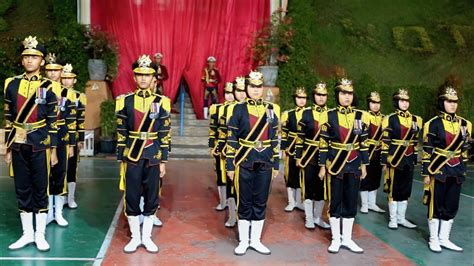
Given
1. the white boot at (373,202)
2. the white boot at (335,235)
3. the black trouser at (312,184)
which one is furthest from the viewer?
the white boot at (373,202)

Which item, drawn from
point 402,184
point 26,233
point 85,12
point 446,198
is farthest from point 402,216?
point 85,12

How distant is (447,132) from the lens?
20.7 feet

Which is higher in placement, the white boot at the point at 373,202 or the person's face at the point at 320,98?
the person's face at the point at 320,98

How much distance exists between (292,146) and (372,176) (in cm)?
130

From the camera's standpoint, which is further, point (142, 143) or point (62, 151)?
point (62, 151)

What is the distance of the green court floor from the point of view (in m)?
5.68

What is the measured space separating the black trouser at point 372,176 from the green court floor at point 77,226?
11.7ft

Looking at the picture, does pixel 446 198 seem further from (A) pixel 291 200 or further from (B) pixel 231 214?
(B) pixel 231 214

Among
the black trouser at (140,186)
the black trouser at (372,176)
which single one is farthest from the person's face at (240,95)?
the black trouser at (372,176)

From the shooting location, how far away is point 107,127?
12633 millimetres

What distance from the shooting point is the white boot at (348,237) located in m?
6.17

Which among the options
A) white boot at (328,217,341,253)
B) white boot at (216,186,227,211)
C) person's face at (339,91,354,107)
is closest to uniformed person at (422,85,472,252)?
person's face at (339,91,354,107)

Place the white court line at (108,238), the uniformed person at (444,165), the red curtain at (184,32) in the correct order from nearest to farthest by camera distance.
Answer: the white court line at (108,238)
the uniformed person at (444,165)
the red curtain at (184,32)

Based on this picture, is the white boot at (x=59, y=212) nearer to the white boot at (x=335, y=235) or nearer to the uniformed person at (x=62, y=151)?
the uniformed person at (x=62, y=151)
